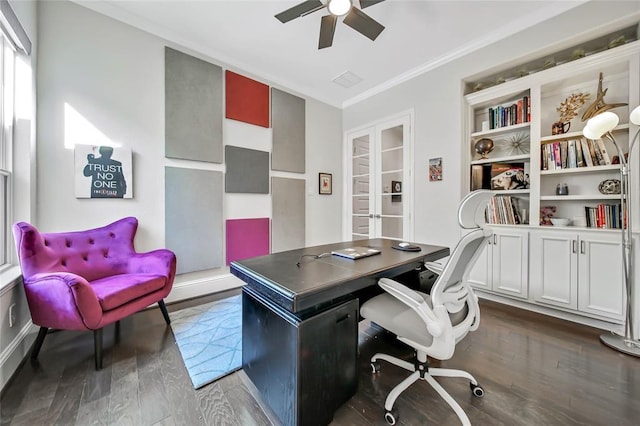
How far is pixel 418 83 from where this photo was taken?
3.33 m

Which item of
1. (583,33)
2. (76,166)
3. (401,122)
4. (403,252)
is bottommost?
(403,252)

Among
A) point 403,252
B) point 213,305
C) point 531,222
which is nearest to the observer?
point 403,252

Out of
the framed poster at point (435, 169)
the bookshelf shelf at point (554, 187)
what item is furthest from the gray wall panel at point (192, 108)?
the bookshelf shelf at point (554, 187)

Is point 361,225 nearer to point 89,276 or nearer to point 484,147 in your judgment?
point 484,147

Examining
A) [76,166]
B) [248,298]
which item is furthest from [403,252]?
[76,166]

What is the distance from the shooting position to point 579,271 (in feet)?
7.21

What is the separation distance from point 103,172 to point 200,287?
156cm

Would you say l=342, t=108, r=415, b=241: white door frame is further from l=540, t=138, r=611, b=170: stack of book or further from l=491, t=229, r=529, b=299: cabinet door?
l=540, t=138, r=611, b=170: stack of book

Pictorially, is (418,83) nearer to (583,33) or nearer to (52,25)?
(583,33)

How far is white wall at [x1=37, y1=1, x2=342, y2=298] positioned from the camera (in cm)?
210

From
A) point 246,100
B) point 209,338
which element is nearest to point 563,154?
point 246,100

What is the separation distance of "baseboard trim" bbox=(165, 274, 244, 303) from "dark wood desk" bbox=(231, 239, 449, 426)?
1.69 metres

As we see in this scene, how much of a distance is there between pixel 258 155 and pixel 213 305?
6.47ft

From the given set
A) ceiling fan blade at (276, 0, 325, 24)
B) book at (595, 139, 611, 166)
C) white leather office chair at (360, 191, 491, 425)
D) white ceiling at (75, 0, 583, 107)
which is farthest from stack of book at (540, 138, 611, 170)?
ceiling fan blade at (276, 0, 325, 24)
